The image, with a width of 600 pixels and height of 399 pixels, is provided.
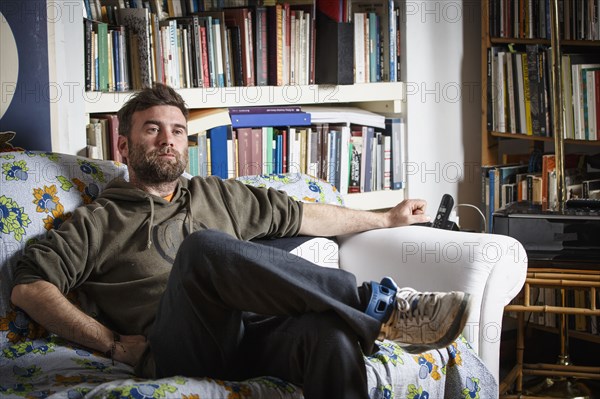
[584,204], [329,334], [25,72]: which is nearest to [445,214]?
[584,204]

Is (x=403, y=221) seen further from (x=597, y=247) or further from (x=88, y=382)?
(x=88, y=382)

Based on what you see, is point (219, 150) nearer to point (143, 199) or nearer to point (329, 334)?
point (143, 199)

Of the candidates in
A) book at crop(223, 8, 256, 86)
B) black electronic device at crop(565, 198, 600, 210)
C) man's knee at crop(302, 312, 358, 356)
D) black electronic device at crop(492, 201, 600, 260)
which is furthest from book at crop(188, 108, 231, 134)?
man's knee at crop(302, 312, 358, 356)

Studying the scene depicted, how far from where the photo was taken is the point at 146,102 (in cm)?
235

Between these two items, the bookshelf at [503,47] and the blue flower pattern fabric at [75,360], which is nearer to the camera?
the blue flower pattern fabric at [75,360]

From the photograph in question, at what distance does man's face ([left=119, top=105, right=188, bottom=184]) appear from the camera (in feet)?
7.50

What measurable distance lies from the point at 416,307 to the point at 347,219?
768 mm

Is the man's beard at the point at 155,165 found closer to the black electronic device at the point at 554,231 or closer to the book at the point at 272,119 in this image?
the book at the point at 272,119

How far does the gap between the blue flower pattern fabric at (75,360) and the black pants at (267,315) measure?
91 mm

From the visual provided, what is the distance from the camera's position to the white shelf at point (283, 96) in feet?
9.11

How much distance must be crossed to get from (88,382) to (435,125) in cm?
201

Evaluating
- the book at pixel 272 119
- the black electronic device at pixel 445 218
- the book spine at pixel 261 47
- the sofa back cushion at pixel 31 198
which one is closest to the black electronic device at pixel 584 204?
the black electronic device at pixel 445 218

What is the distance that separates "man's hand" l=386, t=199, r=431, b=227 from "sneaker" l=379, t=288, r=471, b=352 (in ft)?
2.42

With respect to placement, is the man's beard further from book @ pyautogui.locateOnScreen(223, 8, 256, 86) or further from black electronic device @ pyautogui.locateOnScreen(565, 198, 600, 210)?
black electronic device @ pyautogui.locateOnScreen(565, 198, 600, 210)
